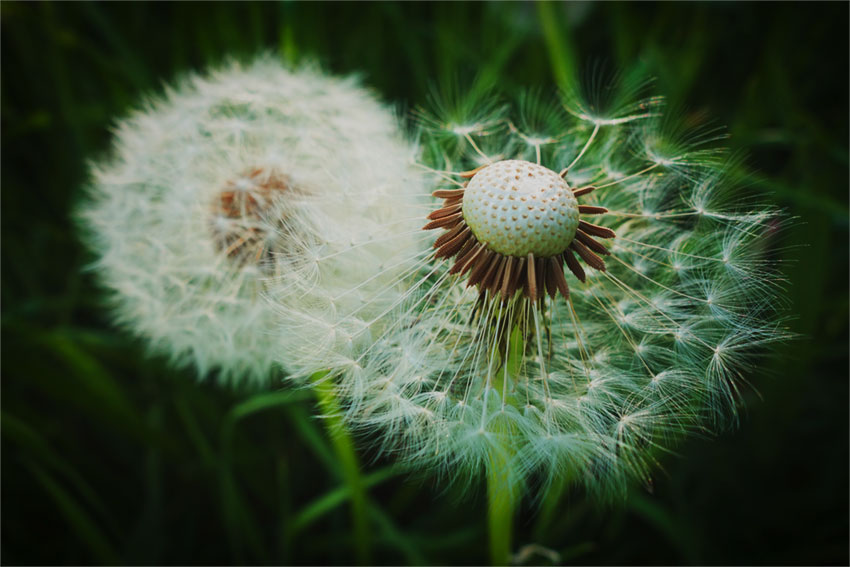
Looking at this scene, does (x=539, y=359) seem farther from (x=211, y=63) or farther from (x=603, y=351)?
(x=211, y=63)

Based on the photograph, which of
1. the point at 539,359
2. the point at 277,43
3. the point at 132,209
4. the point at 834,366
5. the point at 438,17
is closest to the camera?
the point at 539,359

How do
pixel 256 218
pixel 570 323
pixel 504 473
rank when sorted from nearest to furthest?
pixel 504 473 → pixel 570 323 → pixel 256 218

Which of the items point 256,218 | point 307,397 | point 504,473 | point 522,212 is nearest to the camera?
point 522,212

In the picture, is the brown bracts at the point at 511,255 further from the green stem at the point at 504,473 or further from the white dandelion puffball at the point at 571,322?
the green stem at the point at 504,473

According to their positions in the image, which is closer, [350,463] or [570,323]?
[570,323]

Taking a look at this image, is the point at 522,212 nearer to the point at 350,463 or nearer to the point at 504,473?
the point at 504,473

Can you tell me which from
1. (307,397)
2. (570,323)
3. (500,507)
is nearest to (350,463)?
(500,507)

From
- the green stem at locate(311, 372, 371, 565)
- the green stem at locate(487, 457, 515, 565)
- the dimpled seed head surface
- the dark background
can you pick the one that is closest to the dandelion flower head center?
the green stem at locate(311, 372, 371, 565)

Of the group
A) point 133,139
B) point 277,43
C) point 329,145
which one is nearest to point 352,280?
point 329,145
